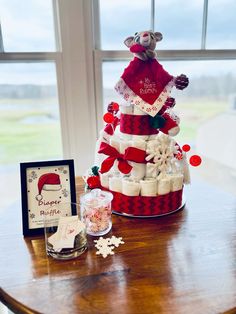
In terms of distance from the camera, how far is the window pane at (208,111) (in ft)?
5.13

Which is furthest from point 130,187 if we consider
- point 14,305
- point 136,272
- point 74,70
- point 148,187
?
point 74,70

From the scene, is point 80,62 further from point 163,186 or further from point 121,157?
point 163,186

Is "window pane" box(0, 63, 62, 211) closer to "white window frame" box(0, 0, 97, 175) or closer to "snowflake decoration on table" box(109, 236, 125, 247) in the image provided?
"white window frame" box(0, 0, 97, 175)

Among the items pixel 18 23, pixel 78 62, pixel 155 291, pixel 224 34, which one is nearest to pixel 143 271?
pixel 155 291

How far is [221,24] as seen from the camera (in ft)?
5.17

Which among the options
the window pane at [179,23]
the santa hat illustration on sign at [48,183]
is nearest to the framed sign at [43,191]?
the santa hat illustration on sign at [48,183]

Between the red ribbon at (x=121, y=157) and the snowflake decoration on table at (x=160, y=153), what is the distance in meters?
0.03

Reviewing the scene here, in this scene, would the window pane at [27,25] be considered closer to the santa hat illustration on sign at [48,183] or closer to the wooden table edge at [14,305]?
the santa hat illustration on sign at [48,183]

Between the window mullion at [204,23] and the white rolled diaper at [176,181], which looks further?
the window mullion at [204,23]

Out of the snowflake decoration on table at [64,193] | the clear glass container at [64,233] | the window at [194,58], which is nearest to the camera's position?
the clear glass container at [64,233]

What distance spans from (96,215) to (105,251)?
0.11 metres

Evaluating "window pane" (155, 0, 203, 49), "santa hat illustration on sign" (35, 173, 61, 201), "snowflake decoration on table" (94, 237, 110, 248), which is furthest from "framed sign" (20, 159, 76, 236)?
"window pane" (155, 0, 203, 49)

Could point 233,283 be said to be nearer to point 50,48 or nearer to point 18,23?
point 50,48

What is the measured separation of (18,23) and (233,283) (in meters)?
1.43
